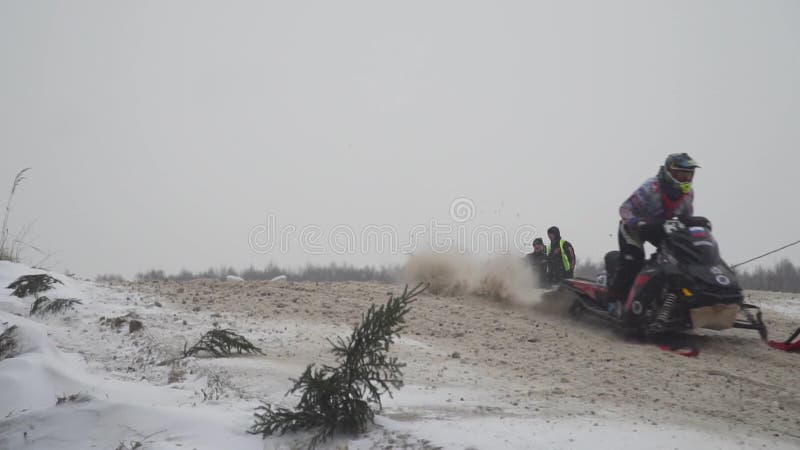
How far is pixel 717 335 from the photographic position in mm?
8609

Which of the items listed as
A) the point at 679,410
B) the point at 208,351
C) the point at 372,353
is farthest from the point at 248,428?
the point at 679,410

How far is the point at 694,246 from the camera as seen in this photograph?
7648mm

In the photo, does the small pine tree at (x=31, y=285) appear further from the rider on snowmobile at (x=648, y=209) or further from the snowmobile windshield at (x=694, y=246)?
the snowmobile windshield at (x=694, y=246)

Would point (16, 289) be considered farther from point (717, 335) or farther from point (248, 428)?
point (717, 335)

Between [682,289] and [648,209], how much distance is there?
134 centimetres

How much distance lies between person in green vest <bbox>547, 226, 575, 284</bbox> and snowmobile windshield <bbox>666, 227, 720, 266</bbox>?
19.4ft

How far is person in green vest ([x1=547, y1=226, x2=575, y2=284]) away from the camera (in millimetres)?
13770

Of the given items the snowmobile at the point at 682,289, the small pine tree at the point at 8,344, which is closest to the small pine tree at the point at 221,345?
the small pine tree at the point at 8,344

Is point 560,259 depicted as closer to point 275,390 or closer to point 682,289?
point 682,289

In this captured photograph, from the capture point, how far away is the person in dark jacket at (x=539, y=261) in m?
13.6

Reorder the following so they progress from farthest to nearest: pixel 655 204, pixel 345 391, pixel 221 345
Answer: pixel 655 204, pixel 221 345, pixel 345 391

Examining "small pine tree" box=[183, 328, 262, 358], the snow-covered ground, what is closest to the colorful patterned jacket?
the snow-covered ground

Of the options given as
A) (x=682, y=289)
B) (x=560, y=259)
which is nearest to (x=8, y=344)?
(x=682, y=289)

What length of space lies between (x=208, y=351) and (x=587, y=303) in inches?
236
